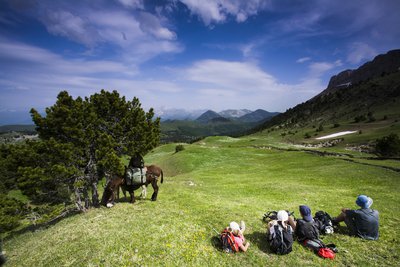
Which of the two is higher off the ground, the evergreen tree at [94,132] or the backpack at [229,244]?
the evergreen tree at [94,132]

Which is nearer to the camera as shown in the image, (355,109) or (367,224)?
(367,224)

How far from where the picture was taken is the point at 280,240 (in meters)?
11.4

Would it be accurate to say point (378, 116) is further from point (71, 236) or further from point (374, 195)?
point (71, 236)

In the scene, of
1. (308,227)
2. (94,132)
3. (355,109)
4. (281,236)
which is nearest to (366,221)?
(308,227)

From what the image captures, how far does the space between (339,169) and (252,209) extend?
2627 centimetres

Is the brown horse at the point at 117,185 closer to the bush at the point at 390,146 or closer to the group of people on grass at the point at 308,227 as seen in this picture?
the group of people on grass at the point at 308,227

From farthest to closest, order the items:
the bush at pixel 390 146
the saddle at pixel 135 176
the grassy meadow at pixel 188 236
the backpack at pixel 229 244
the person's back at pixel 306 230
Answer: the bush at pixel 390 146
the saddle at pixel 135 176
the person's back at pixel 306 230
the backpack at pixel 229 244
the grassy meadow at pixel 188 236

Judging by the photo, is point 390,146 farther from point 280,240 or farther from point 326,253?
point 280,240

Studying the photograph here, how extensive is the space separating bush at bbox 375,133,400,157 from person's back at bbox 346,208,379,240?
47.6 m

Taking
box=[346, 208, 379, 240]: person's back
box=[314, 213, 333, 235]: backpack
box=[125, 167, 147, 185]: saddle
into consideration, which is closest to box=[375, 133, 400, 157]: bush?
box=[346, 208, 379, 240]: person's back

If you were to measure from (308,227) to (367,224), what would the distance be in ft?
13.1

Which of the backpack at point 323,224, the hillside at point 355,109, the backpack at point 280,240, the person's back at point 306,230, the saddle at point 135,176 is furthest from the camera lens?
the hillside at point 355,109

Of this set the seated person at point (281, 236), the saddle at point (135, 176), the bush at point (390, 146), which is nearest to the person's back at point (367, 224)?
the seated person at point (281, 236)

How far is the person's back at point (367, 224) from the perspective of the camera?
12.8m
